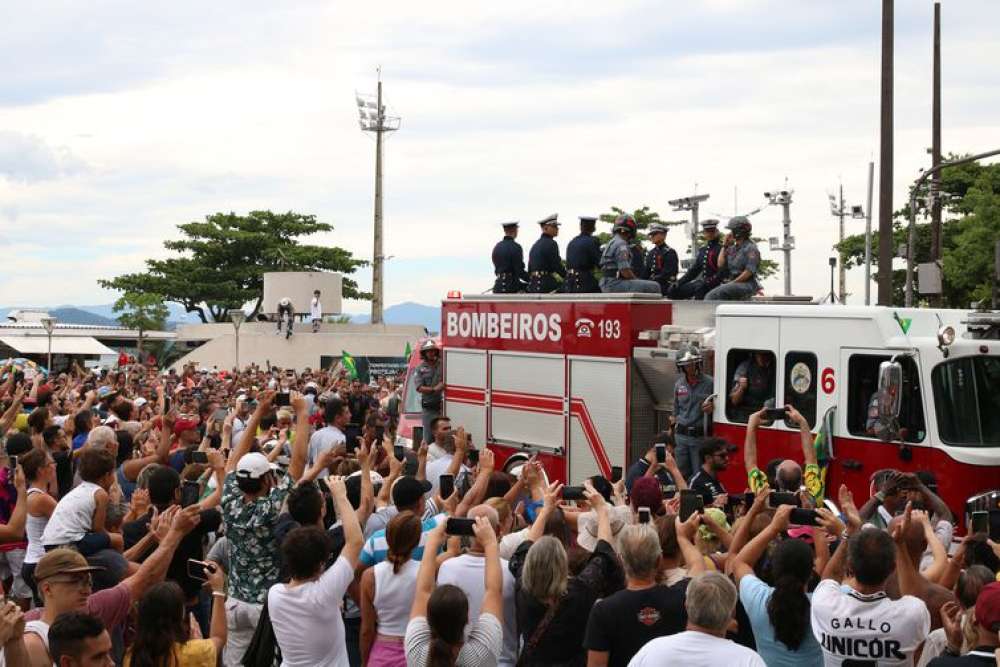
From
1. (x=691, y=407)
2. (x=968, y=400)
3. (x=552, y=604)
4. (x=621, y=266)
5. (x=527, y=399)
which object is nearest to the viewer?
(x=552, y=604)

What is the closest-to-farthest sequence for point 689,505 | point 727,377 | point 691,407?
point 689,505 → point 727,377 → point 691,407

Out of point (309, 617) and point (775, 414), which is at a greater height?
point (775, 414)

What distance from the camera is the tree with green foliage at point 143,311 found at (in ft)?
227

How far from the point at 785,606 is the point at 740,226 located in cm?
887

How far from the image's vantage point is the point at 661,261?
49.9ft

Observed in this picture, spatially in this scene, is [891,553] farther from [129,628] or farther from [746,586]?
[129,628]

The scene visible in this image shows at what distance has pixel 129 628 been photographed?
6535 mm

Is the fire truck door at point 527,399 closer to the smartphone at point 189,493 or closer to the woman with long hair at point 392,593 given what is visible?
the smartphone at point 189,493

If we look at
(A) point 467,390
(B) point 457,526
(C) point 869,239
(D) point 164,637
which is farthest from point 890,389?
(C) point 869,239

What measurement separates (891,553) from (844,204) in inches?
2081

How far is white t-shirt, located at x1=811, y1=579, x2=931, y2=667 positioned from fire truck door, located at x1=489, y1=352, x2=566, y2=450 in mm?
8736

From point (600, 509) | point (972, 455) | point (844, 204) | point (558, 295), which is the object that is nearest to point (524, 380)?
point (558, 295)

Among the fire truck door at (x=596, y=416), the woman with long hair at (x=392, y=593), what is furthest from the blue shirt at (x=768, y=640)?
the fire truck door at (x=596, y=416)

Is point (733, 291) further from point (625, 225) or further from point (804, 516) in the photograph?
point (804, 516)
